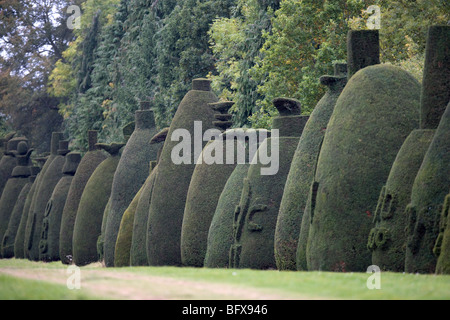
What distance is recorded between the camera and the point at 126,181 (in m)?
23.5

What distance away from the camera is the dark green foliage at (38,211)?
100.0 feet

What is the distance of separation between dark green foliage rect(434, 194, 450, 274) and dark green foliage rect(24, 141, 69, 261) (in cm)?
2118

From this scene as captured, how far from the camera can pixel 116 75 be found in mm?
47031

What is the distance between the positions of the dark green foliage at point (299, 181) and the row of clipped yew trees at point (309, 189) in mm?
20

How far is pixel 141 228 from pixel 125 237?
1169 millimetres

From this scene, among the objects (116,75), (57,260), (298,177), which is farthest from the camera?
(116,75)

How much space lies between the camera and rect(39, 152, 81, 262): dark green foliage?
29141 millimetres

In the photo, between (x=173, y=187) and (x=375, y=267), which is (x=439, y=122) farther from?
(x=173, y=187)

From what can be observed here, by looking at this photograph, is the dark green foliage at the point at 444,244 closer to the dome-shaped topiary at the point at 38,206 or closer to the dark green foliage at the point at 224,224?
Result: the dark green foliage at the point at 224,224

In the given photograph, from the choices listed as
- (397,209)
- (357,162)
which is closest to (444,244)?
(397,209)

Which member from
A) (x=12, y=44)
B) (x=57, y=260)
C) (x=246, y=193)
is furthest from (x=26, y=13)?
(x=246, y=193)

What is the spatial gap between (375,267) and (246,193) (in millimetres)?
4719

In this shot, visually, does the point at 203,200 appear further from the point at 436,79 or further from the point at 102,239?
the point at 436,79

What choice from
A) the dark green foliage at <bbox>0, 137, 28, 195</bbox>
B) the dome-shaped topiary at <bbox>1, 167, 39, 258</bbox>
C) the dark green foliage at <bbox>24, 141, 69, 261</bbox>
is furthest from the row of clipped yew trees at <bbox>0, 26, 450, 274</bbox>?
the dark green foliage at <bbox>0, 137, 28, 195</bbox>
